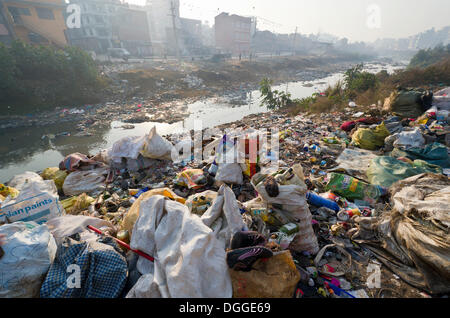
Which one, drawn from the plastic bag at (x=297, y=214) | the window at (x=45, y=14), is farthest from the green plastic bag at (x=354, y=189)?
the window at (x=45, y=14)

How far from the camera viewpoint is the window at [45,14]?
1627 centimetres

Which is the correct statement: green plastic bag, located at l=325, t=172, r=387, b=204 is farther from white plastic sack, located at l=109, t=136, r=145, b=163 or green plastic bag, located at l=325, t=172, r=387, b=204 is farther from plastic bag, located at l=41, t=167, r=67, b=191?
plastic bag, located at l=41, t=167, r=67, b=191

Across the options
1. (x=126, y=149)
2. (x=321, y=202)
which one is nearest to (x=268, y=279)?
(x=321, y=202)

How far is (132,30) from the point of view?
87.6ft

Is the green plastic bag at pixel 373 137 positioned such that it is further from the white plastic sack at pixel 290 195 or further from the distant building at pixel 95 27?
the distant building at pixel 95 27

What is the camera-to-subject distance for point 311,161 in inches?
145

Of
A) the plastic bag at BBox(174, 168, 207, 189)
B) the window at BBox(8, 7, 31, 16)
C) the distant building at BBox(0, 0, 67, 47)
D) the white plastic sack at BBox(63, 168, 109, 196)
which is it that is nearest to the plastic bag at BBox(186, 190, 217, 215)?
the plastic bag at BBox(174, 168, 207, 189)

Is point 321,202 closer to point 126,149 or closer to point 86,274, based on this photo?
point 86,274

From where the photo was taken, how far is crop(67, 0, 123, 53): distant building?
2239 cm

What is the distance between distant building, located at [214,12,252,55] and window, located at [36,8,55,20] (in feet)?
65.2

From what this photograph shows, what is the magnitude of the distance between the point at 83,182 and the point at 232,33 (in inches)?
1343
